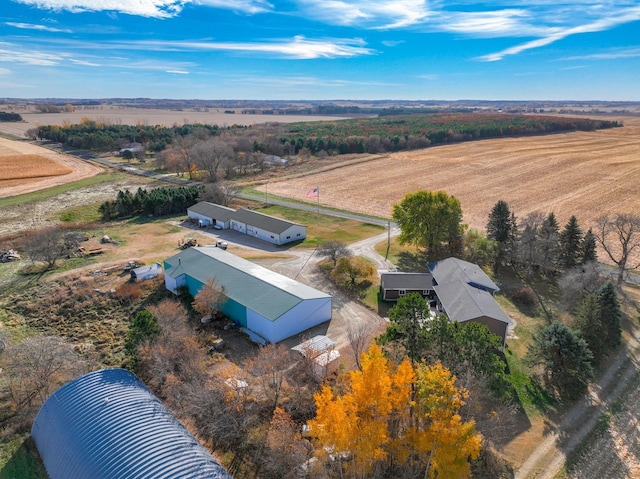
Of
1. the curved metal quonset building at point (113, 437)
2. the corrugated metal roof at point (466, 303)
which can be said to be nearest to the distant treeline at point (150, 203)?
the corrugated metal roof at point (466, 303)

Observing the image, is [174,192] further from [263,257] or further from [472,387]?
[472,387]

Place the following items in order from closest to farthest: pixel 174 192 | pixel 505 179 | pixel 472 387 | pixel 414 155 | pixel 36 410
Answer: pixel 472 387 < pixel 36 410 < pixel 174 192 < pixel 505 179 < pixel 414 155

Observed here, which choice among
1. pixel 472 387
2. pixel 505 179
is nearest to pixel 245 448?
pixel 472 387

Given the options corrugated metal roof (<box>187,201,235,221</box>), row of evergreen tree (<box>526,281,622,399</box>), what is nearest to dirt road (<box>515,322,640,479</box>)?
row of evergreen tree (<box>526,281,622,399</box>)

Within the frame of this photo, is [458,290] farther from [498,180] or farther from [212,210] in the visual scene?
[498,180]

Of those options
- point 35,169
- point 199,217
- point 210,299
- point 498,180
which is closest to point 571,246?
point 210,299
